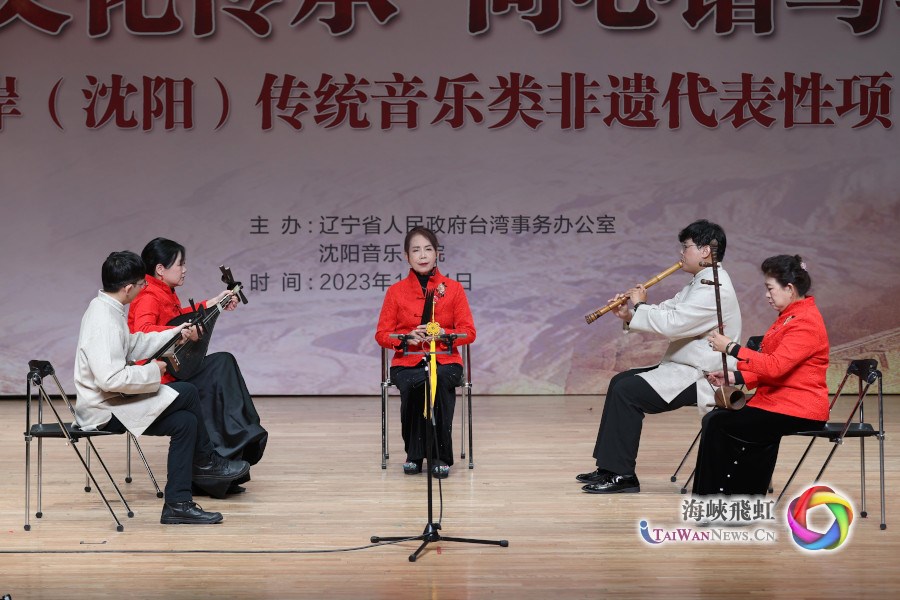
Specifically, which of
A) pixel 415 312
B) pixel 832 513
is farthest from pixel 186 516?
pixel 832 513

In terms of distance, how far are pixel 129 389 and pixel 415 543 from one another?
3.78ft

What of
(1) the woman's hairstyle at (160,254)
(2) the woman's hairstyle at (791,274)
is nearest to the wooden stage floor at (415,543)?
(2) the woman's hairstyle at (791,274)

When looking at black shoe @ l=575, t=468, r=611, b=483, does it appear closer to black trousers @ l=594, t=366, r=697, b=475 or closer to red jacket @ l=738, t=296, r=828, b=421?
black trousers @ l=594, t=366, r=697, b=475

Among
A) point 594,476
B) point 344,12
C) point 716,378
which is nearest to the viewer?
point 716,378

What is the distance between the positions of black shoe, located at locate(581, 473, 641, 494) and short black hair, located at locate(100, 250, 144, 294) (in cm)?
201

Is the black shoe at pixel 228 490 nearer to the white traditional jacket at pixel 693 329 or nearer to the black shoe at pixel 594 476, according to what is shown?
the black shoe at pixel 594 476

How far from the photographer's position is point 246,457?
449 cm

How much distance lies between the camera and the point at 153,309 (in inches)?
171

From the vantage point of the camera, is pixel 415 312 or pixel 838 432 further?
pixel 415 312

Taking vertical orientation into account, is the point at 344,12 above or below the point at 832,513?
above

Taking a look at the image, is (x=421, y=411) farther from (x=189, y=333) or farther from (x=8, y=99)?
(x=8, y=99)

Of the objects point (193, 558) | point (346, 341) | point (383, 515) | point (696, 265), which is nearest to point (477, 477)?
point (383, 515)

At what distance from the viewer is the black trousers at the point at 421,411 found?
193 inches

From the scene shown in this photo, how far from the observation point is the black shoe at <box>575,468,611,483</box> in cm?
449
